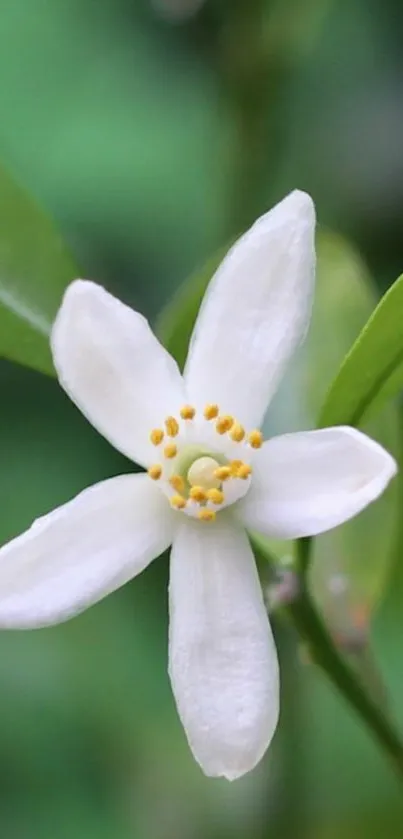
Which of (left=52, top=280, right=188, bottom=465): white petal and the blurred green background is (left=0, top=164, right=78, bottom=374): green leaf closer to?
(left=52, top=280, right=188, bottom=465): white petal

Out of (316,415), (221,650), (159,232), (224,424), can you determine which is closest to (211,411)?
(224,424)

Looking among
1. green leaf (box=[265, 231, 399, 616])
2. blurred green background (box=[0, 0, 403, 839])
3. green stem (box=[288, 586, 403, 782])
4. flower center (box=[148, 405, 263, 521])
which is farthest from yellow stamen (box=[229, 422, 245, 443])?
blurred green background (box=[0, 0, 403, 839])

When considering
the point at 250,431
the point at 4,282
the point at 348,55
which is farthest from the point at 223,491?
the point at 348,55

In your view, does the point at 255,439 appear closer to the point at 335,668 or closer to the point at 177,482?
the point at 177,482

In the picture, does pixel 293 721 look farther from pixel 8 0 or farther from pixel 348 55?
pixel 8 0

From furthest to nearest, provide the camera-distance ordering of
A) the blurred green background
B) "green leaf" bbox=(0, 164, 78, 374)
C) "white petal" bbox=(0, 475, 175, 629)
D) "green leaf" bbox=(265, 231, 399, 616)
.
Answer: the blurred green background, "green leaf" bbox=(265, 231, 399, 616), "green leaf" bbox=(0, 164, 78, 374), "white petal" bbox=(0, 475, 175, 629)

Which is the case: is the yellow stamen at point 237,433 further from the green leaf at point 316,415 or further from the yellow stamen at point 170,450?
the green leaf at point 316,415
